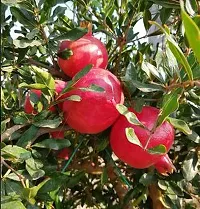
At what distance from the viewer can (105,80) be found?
1.99 feet

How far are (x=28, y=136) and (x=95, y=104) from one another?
0.11m

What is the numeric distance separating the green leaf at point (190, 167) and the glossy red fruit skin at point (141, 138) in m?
0.20

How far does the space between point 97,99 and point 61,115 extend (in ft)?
0.21

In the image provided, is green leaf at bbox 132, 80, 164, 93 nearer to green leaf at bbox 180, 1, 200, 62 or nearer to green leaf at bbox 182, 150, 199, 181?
green leaf at bbox 180, 1, 200, 62

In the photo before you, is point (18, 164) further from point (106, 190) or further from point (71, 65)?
point (106, 190)

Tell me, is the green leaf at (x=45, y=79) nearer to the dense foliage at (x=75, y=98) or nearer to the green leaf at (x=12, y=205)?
the dense foliage at (x=75, y=98)

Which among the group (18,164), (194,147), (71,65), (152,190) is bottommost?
(152,190)

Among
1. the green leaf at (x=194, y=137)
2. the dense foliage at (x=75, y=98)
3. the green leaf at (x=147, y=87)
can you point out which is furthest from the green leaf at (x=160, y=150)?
the green leaf at (x=194, y=137)

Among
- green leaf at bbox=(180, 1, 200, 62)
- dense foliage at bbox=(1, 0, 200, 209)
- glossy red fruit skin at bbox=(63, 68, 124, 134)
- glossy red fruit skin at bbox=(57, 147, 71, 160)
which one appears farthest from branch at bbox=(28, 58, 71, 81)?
green leaf at bbox=(180, 1, 200, 62)

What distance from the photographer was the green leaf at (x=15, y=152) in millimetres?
532

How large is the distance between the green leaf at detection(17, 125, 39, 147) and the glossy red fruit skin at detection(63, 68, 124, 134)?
0.19 feet

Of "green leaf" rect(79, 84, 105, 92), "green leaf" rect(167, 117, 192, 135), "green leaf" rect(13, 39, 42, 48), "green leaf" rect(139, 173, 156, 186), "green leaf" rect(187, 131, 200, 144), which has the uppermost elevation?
"green leaf" rect(13, 39, 42, 48)

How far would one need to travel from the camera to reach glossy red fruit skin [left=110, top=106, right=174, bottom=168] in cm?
61

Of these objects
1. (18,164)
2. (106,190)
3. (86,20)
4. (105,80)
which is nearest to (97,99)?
(105,80)
